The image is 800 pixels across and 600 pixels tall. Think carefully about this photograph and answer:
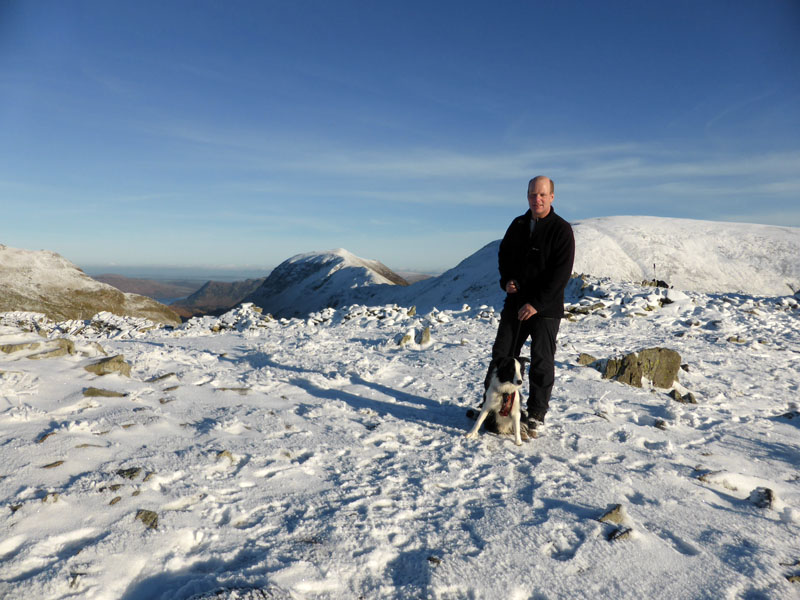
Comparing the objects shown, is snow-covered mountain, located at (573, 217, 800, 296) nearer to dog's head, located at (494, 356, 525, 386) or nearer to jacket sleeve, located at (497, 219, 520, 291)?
jacket sleeve, located at (497, 219, 520, 291)

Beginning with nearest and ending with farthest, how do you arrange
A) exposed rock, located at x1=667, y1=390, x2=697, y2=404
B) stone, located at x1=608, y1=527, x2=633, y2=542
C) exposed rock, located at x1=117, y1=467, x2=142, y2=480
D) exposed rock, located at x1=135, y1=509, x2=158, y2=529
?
exposed rock, located at x1=135, y1=509, x2=158, y2=529 → stone, located at x1=608, y1=527, x2=633, y2=542 → exposed rock, located at x1=117, y1=467, x2=142, y2=480 → exposed rock, located at x1=667, y1=390, x2=697, y2=404

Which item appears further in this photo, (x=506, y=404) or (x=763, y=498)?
(x=506, y=404)

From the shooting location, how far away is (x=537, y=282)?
528cm

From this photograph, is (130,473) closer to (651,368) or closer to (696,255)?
(651,368)

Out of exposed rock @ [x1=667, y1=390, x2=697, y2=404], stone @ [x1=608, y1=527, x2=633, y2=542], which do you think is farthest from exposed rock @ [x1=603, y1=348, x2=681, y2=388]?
stone @ [x1=608, y1=527, x2=633, y2=542]

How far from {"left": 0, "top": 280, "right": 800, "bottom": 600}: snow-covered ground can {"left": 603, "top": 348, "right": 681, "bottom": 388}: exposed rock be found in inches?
13.0

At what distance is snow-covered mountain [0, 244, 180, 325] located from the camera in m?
50.4

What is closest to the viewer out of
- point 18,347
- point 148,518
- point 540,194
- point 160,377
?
point 148,518

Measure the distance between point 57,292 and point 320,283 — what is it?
4306cm

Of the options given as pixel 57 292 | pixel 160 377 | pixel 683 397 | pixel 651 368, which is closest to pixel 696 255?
pixel 651 368

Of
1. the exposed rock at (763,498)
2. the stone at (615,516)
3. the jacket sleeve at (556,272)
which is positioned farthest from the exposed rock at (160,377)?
the exposed rock at (763,498)

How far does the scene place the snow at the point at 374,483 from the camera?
289cm

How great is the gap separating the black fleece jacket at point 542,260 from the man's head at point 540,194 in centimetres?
14

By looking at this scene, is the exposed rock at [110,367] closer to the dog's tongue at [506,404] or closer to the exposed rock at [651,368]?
the dog's tongue at [506,404]
